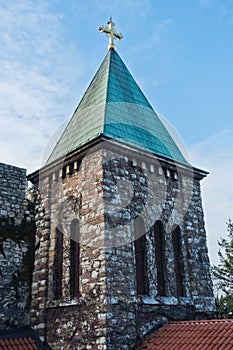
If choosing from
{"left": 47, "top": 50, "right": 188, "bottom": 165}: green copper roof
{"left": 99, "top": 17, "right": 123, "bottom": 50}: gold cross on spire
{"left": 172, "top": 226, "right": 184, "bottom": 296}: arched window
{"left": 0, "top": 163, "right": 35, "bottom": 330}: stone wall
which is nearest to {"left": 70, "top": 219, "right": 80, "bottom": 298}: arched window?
{"left": 0, "top": 163, "right": 35, "bottom": 330}: stone wall

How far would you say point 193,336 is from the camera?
752 centimetres

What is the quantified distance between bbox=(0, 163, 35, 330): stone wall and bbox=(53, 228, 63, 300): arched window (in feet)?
2.47

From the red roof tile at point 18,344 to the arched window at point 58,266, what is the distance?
1.16 m

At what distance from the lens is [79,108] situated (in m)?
11.7

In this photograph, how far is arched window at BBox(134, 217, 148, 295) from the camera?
8898 millimetres

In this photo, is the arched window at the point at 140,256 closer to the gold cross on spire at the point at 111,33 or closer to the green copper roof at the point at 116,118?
the green copper roof at the point at 116,118

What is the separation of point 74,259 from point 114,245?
134 centimetres

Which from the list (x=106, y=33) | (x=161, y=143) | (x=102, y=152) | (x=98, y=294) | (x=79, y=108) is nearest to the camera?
(x=98, y=294)

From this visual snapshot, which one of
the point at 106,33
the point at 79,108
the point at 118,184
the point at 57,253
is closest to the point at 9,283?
the point at 57,253

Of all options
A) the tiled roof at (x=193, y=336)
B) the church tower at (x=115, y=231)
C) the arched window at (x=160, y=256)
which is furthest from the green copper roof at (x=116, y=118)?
the tiled roof at (x=193, y=336)

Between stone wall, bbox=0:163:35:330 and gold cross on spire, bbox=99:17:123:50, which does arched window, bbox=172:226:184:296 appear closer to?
stone wall, bbox=0:163:35:330

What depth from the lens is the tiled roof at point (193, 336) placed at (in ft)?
22.9

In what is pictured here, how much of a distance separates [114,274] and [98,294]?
1.68 feet

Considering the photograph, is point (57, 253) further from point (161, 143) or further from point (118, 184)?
point (161, 143)
